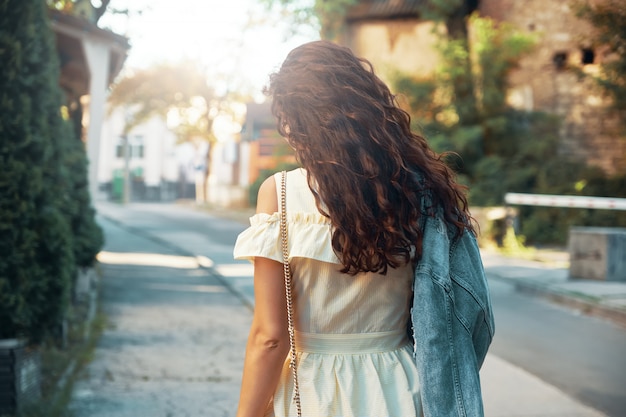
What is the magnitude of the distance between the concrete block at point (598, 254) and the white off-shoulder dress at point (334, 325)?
34.5ft

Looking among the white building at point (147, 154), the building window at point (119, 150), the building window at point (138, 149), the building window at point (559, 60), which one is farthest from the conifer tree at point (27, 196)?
the building window at point (119, 150)

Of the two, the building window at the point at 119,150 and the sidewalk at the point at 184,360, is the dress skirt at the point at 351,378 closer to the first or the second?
the sidewalk at the point at 184,360

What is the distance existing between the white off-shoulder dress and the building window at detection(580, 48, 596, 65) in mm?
21953

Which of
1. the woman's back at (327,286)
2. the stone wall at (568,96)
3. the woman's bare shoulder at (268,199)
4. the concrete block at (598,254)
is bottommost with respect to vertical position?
the concrete block at (598,254)

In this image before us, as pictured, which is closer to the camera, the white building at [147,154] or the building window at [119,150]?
the white building at [147,154]

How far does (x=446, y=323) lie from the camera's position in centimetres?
197

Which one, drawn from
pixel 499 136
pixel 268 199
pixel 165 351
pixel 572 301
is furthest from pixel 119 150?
pixel 268 199

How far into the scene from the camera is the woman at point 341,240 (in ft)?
6.49

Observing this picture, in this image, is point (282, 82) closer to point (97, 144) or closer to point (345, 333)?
point (345, 333)

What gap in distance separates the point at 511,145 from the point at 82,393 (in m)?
18.7

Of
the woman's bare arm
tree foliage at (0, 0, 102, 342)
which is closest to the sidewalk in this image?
tree foliage at (0, 0, 102, 342)

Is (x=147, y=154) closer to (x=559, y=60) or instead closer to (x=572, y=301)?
(x=559, y=60)

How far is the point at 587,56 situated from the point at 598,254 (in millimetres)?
12017

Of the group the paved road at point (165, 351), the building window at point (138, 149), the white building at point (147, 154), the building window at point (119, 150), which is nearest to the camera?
the paved road at point (165, 351)
